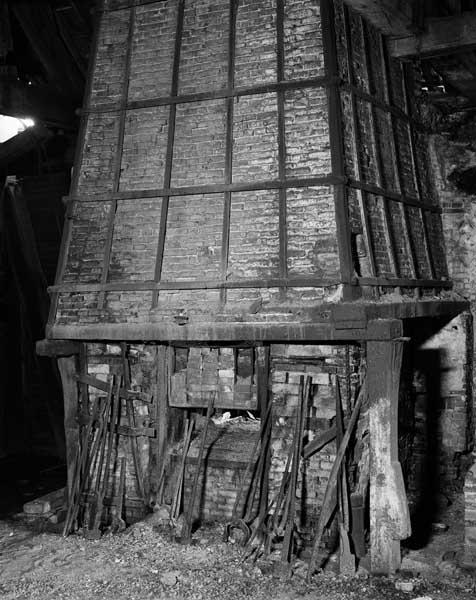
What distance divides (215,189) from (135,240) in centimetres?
108

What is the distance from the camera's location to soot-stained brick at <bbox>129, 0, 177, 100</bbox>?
7195mm

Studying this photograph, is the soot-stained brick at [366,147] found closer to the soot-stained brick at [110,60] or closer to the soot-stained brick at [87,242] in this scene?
the soot-stained brick at [110,60]

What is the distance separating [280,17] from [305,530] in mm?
5458

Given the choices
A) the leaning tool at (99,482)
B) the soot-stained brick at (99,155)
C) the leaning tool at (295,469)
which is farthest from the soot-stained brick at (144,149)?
the leaning tool at (295,469)

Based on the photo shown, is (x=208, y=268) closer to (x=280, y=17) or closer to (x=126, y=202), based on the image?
(x=126, y=202)

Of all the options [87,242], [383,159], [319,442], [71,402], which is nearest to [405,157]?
[383,159]

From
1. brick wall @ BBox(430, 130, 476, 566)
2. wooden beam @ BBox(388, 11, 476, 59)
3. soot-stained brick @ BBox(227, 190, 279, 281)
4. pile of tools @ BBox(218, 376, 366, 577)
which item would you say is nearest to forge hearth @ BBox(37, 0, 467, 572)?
soot-stained brick @ BBox(227, 190, 279, 281)

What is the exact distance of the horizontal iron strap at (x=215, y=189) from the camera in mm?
6312

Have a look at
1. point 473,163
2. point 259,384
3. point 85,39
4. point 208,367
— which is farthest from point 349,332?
point 85,39

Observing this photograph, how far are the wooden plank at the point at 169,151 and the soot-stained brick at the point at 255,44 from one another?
71cm

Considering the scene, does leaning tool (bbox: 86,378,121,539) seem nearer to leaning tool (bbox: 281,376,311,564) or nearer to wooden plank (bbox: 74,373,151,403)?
wooden plank (bbox: 74,373,151,403)

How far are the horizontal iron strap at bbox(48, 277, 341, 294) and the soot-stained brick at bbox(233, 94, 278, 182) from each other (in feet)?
3.62

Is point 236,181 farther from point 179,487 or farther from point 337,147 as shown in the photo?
point 179,487

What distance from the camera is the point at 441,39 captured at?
7547 millimetres
